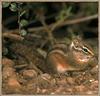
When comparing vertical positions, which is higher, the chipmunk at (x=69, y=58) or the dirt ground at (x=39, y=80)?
the chipmunk at (x=69, y=58)

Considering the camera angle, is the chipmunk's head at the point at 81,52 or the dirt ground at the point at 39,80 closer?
the dirt ground at the point at 39,80

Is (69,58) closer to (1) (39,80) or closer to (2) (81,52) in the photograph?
(2) (81,52)

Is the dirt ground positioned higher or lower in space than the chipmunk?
lower

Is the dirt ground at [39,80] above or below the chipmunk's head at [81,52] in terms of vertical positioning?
below

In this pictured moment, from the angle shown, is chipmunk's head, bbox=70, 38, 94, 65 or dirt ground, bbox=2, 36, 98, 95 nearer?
dirt ground, bbox=2, 36, 98, 95

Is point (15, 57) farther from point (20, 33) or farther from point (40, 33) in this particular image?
point (40, 33)

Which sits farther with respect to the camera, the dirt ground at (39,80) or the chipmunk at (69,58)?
the chipmunk at (69,58)
